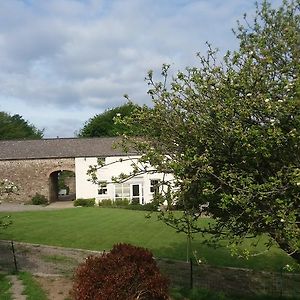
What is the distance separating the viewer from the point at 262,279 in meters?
13.4

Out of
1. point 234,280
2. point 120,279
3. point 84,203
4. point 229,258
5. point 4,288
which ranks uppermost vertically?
point 84,203

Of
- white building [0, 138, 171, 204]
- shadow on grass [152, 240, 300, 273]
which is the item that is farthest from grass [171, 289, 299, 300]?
white building [0, 138, 171, 204]

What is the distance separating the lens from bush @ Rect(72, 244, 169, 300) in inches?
335

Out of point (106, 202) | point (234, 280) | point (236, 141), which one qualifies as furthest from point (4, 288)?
point (106, 202)

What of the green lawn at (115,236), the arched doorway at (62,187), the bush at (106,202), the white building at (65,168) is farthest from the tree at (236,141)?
the arched doorway at (62,187)

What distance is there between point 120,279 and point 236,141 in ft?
11.6

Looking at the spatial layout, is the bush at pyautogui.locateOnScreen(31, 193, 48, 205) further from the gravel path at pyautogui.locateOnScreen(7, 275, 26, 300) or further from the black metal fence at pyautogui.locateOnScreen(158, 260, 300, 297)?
the gravel path at pyautogui.locateOnScreen(7, 275, 26, 300)

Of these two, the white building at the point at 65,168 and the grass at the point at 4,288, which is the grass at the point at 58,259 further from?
the white building at the point at 65,168

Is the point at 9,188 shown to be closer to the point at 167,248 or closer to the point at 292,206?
the point at 167,248

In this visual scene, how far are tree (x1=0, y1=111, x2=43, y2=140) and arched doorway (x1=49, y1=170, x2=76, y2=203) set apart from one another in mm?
20395

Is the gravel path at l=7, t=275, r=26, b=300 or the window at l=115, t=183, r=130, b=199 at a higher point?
the window at l=115, t=183, r=130, b=199

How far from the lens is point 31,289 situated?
11.6 metres

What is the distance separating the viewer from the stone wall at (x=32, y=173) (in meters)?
42.9

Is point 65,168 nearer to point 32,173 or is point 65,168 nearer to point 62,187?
point 32,173
